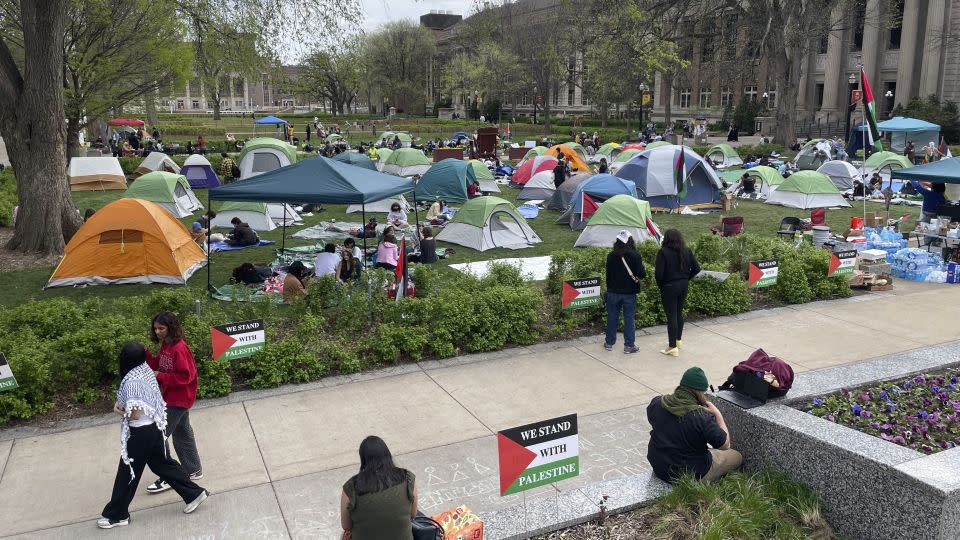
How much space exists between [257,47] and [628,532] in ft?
50.6

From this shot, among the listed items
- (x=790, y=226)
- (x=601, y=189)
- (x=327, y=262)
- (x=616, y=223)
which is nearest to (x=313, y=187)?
(x=327, y=262)

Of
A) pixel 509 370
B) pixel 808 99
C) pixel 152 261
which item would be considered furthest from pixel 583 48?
pixel 808 99

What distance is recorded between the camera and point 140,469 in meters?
5.35

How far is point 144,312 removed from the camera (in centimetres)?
891

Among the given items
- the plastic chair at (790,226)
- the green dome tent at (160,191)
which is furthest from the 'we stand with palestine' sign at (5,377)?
the plastic chair at (790,226)

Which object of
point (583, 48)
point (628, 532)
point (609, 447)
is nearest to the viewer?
point (628, 532)

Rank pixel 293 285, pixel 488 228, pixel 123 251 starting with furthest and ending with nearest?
pixel 488 228 → pixel 123 251 → pixel 293 285

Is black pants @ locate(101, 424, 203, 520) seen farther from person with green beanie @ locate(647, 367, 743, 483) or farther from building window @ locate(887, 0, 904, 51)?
building window @ locate(887, 0, 904, 51)

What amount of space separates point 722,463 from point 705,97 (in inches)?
2523

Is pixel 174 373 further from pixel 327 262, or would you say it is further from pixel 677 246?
pixel 327 262

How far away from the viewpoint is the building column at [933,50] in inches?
1654

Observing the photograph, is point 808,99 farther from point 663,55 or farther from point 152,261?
point 152,261

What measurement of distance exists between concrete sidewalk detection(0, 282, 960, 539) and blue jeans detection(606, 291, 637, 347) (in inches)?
9.8

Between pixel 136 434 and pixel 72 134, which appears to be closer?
pixel 136 434
